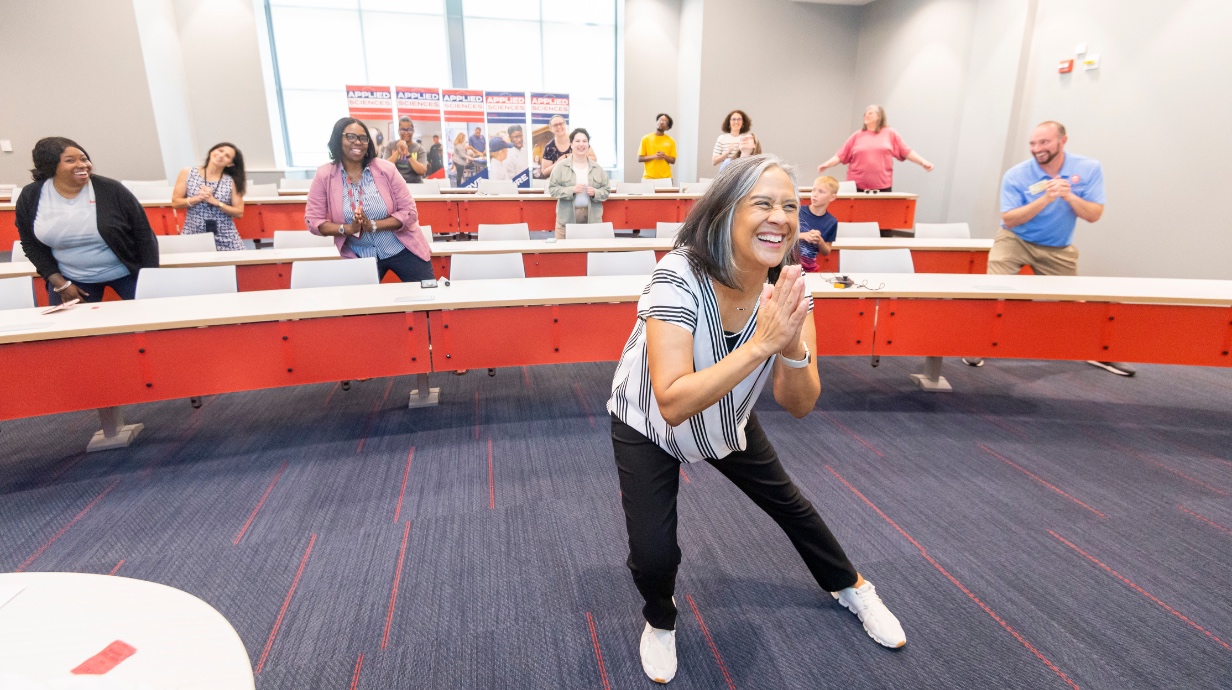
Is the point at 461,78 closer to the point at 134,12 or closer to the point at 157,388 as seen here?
the point at 134,12

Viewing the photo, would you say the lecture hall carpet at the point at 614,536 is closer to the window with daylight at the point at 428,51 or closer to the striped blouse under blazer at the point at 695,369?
the striped blouse under blazer at the point at 695,369

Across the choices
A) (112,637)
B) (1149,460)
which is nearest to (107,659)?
(112,637)

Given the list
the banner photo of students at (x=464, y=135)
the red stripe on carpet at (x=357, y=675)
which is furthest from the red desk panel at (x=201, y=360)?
the banner photo of students at (x=464, y=135)

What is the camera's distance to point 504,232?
197 inches

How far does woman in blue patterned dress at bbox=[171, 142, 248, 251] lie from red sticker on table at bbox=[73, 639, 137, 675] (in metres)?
4.32

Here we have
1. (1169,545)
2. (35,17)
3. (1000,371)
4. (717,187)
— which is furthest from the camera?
(35,17)

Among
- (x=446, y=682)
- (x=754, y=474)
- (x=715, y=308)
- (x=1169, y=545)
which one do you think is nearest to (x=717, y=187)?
(x=715, y=308)

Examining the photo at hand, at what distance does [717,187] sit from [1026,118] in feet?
24.3

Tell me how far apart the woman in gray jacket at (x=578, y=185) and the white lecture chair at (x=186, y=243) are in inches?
106

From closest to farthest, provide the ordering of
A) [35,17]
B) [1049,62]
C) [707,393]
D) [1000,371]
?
[707,393] < [1000,371] < [1049,62] < [35,17]

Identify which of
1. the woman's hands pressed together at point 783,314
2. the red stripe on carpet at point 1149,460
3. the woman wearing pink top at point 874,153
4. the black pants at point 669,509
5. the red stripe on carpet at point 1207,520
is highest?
the woman wearing pink top at point 874,153

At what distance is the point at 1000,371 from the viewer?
13.3 feet

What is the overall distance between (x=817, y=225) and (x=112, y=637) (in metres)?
4.04

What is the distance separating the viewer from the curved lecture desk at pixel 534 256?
399cm
